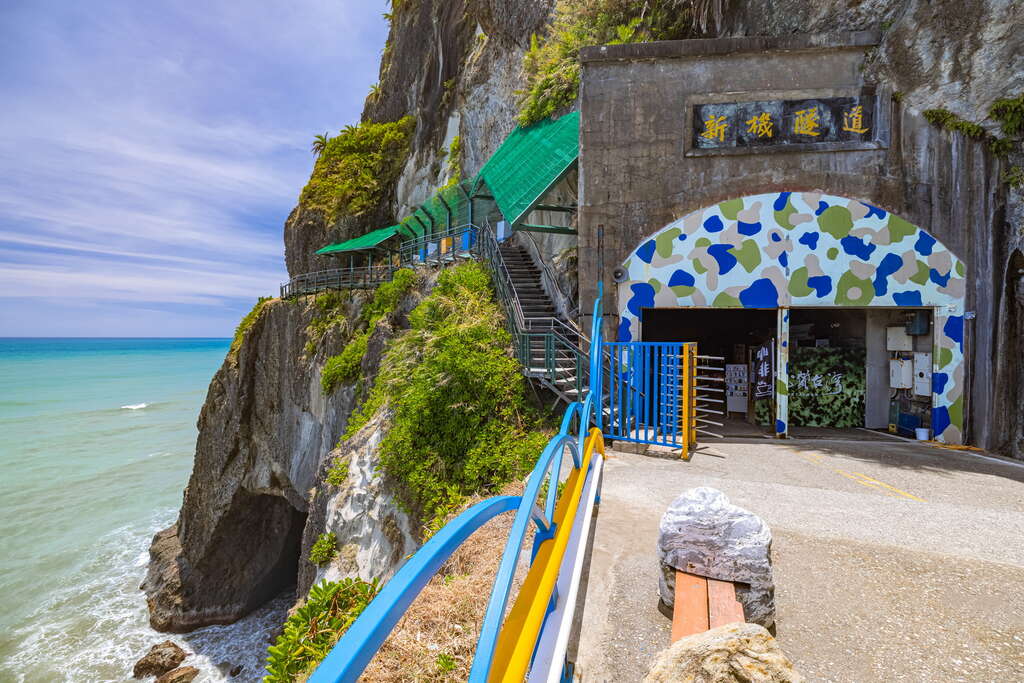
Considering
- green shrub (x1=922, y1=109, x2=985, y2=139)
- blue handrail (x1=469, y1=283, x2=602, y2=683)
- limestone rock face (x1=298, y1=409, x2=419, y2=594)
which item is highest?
green shrub (x1=922, y1=109, x2=985, y2=139)

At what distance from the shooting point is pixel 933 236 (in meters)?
9.09

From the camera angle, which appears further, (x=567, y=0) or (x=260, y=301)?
(x=260, y=301)

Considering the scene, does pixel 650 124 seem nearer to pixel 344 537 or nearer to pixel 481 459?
pixel 481 459

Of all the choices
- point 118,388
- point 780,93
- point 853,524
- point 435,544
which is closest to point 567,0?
point 780,93

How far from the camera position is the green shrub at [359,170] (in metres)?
27.4

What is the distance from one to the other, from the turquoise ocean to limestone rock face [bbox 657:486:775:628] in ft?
61.2

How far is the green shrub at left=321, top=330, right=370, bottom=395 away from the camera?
15.3 metres

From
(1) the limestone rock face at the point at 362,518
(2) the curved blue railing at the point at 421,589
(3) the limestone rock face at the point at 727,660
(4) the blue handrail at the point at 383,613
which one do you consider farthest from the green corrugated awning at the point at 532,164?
(4) the blue handrail at the point at 383,613

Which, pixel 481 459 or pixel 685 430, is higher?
pixel 685 430

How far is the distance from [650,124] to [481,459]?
755cm

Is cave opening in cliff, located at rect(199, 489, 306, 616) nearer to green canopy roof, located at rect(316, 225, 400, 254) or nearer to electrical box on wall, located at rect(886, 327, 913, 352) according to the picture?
green canopy roof, located at rect(316, 225, 400, 254)

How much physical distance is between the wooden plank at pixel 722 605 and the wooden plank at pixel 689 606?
3 centimetres

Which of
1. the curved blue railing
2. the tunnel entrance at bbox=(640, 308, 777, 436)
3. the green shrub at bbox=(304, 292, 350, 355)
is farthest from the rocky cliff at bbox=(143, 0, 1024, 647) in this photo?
the curved blue railing

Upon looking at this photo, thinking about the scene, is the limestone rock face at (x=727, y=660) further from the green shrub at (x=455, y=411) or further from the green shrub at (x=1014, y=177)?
the green shrub at (x=1014, y=177)
